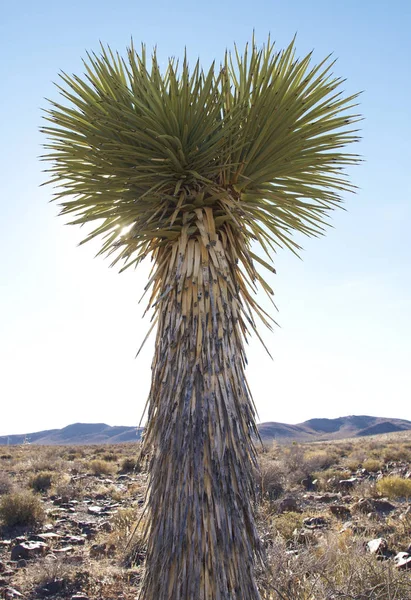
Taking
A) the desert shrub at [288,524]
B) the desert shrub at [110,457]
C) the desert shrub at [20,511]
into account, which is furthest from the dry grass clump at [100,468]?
the desert shrub at [288,524]

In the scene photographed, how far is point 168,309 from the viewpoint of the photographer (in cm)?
373

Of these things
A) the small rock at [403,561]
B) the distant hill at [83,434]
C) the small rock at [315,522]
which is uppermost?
the small rock at [403,561]

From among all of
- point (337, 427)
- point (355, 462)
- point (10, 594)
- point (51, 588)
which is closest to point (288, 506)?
point (51, 588)

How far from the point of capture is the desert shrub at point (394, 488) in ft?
30.6

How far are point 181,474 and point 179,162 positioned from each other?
2.35m

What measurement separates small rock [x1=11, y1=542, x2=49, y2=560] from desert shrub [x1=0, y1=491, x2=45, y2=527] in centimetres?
153

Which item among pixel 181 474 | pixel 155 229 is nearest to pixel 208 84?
pixel 155 229

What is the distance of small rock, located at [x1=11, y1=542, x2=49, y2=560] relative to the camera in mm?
6286

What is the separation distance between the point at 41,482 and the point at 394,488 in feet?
27.6

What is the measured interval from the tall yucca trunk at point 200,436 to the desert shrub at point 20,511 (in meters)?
5.63

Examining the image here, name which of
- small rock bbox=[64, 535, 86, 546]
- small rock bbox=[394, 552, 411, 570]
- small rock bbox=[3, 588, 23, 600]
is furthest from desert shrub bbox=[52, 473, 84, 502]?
small rock bbox=[394, 552, 411, 570]

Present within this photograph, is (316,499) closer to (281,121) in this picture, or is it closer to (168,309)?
(168,309)

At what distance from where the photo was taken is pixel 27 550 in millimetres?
6379

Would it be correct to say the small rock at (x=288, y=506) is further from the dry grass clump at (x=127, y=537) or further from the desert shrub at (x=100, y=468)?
the desert shrub at (x=100, y=468)
